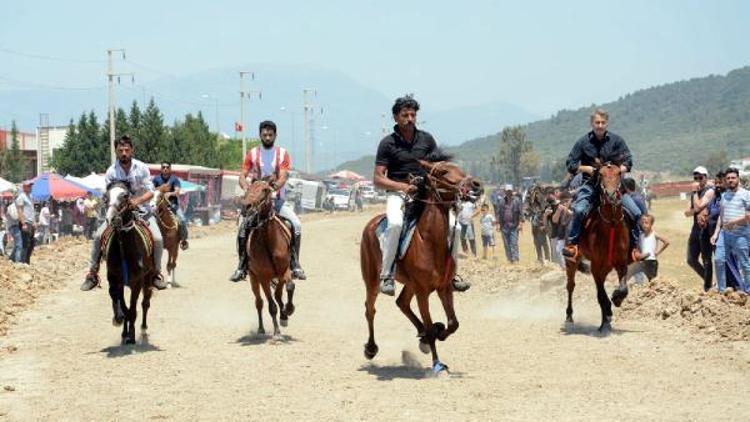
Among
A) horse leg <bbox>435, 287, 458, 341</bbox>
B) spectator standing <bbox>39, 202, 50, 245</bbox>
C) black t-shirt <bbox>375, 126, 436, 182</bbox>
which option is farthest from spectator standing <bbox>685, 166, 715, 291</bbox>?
spectator standing <bbox>39, 202, 50, 245</bbox>

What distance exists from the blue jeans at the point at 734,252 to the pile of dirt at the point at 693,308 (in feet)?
2.19

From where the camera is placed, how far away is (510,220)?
1196 inches

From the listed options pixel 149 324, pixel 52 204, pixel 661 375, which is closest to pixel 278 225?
pixel 149 324

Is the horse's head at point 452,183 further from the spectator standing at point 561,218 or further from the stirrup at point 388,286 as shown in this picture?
the spectator standing at point 561,218

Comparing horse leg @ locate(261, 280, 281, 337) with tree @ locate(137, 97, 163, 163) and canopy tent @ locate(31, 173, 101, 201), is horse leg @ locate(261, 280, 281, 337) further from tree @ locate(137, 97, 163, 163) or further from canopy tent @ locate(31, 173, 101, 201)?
tree @ locate(137, 97, 163, 163)

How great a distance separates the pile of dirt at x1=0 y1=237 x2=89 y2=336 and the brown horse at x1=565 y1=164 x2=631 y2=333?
28.4 feet

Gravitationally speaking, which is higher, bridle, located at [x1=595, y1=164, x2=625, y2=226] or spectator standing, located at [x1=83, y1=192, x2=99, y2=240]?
bridle, located at [x1=595, y1=164, x2=625, y2=226]

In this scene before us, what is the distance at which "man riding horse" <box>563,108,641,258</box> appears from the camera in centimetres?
1502

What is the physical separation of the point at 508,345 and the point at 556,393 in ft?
12.3

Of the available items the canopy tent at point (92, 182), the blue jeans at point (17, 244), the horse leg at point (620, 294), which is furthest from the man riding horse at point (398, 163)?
the canopy tent at point (92, 182)

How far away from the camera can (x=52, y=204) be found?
164ft

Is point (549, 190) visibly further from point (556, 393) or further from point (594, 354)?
point (556, 393)

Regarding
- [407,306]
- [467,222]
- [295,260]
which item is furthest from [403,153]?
[467,222]

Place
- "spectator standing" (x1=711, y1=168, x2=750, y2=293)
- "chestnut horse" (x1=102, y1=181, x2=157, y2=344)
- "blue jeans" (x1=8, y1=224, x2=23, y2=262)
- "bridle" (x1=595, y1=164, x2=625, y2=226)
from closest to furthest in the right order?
"bridle" (x1=595, y1=164, x2=625, y2=226) < "chestnut horse" (x1=102, y1=181, x2=157, y2=344) < "spectator standing" (x1=711, y1=168, x2=750, y2=293) < "blue jeans" (x1=8, y1=224, x2=23, y2=262)
